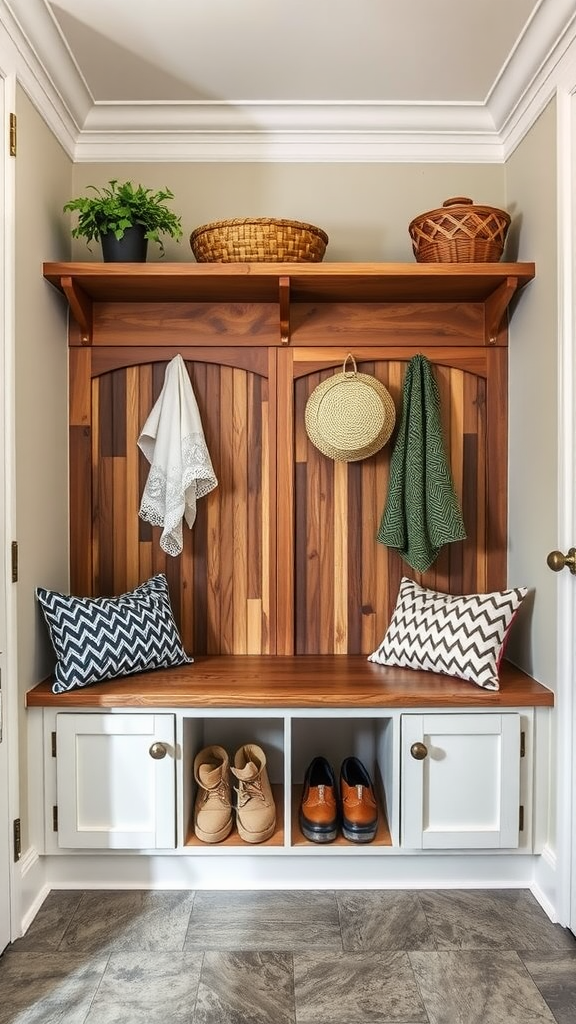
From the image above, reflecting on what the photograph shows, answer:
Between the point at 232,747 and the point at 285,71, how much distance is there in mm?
2206

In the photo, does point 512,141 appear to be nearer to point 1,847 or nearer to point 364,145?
point 364,145

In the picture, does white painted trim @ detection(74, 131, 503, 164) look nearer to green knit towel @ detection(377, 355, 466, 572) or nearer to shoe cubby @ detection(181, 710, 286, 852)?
green knit towel @ detection(377, 355, 466, 572)

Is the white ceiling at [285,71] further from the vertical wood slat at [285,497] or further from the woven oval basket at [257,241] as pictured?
the vertical wood slat at [285,497]

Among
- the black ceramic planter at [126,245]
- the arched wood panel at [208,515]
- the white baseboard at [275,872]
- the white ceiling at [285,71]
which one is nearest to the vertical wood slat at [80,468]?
the arched wood panel at [208,515]

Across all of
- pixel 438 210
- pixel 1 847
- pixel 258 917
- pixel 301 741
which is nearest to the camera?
pixel 1 847

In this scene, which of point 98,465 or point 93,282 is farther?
point 98,465

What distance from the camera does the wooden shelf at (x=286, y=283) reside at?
229 cm

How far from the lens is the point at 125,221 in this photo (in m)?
2.31

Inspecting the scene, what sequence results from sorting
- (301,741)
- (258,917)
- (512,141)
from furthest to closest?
(301,741) < (512,141) < (258,917)

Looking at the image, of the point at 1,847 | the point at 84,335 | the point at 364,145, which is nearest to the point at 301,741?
the point at 1,847

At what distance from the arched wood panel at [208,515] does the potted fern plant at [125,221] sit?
0.41m

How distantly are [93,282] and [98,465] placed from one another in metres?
0.62

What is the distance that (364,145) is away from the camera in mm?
2590

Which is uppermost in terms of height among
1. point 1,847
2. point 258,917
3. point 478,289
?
point 478,289
